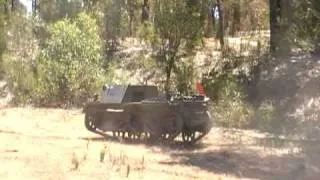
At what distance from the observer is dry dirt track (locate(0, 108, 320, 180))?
9.84 meters

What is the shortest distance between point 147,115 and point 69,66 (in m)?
10.4

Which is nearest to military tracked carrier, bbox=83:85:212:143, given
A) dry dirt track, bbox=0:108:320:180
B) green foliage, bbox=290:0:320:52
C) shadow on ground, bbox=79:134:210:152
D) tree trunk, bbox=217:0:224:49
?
shadow on ground, bbox=79:134:210:152

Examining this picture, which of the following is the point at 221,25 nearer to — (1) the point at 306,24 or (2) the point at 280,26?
(2) the point at 280,26

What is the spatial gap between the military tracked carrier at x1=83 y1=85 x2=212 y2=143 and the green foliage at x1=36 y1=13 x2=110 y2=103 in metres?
8.65

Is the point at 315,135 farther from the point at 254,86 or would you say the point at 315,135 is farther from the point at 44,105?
the point at 44,105

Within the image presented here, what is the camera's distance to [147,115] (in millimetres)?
14023

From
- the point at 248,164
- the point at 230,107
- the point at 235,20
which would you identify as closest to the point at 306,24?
the point at 230,107

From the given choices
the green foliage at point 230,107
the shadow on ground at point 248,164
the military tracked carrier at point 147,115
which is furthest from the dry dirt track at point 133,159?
the green foliage at point 230,107

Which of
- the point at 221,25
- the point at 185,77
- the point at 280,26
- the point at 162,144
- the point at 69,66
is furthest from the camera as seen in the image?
the point at 221,25

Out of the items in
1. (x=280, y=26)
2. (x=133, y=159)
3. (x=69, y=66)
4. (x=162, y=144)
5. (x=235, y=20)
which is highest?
(x=235, y=20)

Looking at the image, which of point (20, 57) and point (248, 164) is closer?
point (248, 164)

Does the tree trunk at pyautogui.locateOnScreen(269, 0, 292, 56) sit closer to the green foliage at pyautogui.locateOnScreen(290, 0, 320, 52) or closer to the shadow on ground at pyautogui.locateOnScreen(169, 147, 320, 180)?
the green foliage at pyautogui.locateOnScreen(290, 0, 320, 52)

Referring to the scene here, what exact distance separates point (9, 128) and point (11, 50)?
13.0m

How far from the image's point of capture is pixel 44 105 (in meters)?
24.0
